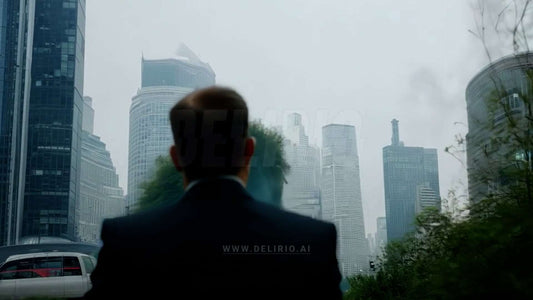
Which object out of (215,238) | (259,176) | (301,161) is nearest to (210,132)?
(215,238)

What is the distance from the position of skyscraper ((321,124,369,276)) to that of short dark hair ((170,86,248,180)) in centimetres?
132

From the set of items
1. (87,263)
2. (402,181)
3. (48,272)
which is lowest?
(48,272)

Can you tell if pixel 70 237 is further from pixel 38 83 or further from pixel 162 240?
pixel 162 240

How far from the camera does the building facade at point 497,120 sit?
2158 mm

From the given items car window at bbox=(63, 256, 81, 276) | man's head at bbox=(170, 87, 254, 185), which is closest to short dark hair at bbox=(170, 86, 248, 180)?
man's head at bbox=(170, 87, 254, 185)

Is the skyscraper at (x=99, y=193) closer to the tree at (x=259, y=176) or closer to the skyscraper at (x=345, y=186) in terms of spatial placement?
the tree at (x=259, y=176)

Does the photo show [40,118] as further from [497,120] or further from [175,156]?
[175,156]

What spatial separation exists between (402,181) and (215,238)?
15.5ft

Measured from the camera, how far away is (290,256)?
80 cm

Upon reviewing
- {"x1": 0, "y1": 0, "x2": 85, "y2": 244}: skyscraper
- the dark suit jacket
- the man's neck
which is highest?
{"x1": 0, "y1": 0, "x2": 85, "y2": 244}: skyscraper

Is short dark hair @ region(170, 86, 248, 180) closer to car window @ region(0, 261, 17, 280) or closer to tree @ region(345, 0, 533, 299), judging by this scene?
tree @ region(345, 0, 533, 299)

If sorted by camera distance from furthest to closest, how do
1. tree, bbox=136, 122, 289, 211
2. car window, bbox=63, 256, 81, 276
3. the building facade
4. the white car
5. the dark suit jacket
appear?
car window, bbox=63, 256, 81, 276
the white car
the building facade
tree, bbox=136, 122, 289, 211
the dark suit jacket

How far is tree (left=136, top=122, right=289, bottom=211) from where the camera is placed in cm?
104

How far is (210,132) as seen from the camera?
0.81 meters
